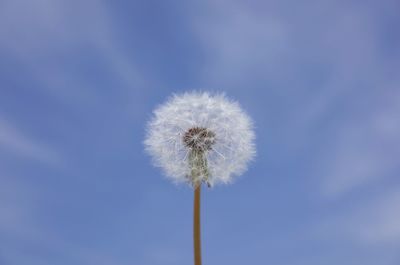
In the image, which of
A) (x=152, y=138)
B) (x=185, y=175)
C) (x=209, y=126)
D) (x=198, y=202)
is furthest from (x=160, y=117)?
(x=198, y=202)

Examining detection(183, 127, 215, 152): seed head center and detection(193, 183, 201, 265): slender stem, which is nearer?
detection(193, 183, 201, 265): slender stem

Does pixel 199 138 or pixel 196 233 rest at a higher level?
pixel 199 138

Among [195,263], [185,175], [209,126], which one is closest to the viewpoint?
[195,263]

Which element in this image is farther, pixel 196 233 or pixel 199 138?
pixel 199 138

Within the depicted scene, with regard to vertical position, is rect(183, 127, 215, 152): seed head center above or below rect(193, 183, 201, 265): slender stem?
above

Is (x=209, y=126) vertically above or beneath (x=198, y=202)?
above

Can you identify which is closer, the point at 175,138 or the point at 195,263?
the point at 195,263

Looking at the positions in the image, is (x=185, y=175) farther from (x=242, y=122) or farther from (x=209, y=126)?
(x=242, y=122)

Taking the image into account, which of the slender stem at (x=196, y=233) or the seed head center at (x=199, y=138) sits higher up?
the seed head center at (x=199, y=138)

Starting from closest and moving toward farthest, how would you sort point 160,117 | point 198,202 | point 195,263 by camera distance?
point 195,263 < point 198,202 < point 160,117

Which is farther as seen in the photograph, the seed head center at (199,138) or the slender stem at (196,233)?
the seed head center at (199,138)

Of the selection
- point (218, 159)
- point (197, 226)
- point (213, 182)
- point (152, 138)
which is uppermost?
point (152, 138)
